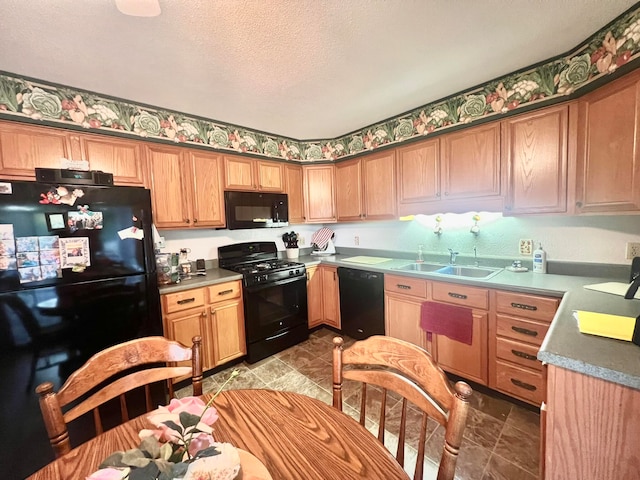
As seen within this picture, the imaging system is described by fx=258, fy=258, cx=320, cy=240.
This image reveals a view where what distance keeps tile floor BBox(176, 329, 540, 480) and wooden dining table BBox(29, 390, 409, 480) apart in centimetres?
99

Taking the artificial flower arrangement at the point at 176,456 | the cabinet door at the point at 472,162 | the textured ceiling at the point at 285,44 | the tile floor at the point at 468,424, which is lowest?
the tile floor at the point at 468,424

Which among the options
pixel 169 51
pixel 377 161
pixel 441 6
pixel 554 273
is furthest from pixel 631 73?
pixel 169 51

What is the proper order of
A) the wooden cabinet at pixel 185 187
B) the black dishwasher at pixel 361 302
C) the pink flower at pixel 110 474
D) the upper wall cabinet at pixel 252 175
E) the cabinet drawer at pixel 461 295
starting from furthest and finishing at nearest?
the upper wall cabinet at pixel 252 175 < the black dishwasher at pixel 361 302 < the wooden cabinet at pixel 185 187 < the cabinet drawer at pixel 461 295 < the pink flower at pixel 110 474

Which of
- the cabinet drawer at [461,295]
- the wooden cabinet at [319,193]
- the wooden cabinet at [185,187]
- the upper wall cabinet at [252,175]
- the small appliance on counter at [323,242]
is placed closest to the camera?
the cabinet drawer at [461,295]

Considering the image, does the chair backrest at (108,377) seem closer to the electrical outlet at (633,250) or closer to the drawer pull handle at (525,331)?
the drawer pull handle at (525,331)

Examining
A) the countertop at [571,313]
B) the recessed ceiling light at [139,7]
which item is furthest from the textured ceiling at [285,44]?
the countertop at [571,313]

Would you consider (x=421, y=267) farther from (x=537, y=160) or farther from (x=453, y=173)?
(x=537, y=160)

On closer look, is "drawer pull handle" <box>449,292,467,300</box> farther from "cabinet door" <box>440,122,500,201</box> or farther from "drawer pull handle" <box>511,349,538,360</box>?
"cabinet door" <box>440,122,500,201</box>

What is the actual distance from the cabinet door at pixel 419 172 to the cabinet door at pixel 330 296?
1.14 metres

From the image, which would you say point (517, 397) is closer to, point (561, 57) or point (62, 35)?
point (561, 57)

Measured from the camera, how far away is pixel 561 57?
171 centimetres

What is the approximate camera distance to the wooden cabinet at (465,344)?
1909 mm

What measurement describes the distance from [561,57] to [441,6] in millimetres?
1079

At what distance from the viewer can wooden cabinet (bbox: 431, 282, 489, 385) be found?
191cm
